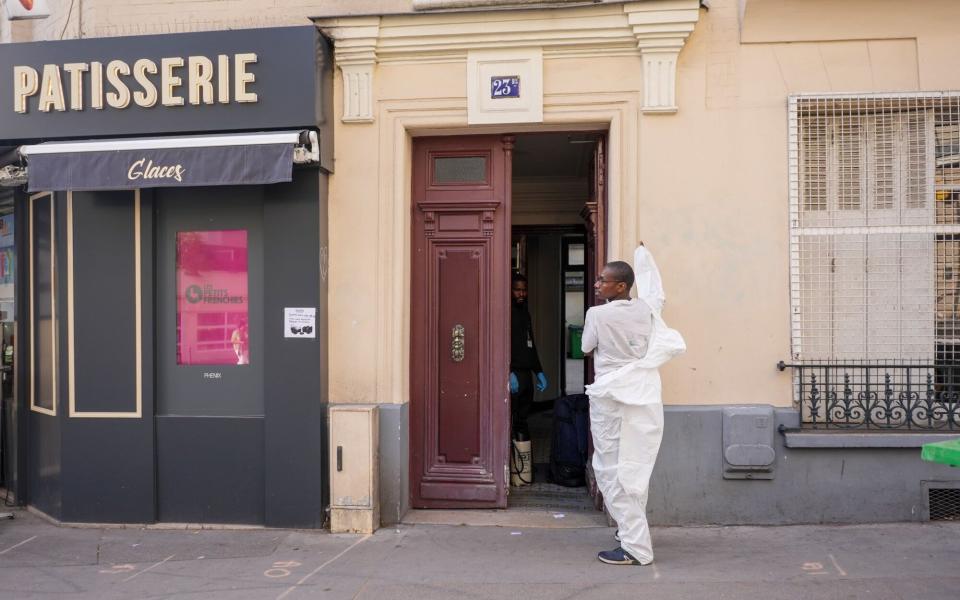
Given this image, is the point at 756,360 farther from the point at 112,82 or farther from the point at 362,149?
the point at 112,82

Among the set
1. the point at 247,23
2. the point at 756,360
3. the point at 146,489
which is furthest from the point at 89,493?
the point at 756,360

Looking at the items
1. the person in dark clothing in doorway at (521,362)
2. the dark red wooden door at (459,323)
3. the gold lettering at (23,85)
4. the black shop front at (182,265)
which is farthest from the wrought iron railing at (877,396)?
the gold lettering at (23,85)

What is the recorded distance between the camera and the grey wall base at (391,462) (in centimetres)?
626

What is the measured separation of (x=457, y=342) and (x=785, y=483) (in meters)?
2.77

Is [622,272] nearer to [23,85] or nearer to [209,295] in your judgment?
[209,295]

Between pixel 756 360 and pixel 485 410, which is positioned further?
pixel 485 410

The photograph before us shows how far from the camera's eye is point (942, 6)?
5.88 m

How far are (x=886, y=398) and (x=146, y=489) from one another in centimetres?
580

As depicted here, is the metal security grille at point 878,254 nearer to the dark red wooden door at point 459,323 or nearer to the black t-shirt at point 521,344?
the dark red wooden door at point 459,323

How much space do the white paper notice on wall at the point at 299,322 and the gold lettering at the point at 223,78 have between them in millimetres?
1680

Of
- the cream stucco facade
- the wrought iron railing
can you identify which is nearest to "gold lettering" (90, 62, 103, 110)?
the cream stucco facade

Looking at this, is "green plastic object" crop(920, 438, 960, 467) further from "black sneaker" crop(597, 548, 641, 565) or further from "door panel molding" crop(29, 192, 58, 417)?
"door panel molding" crop(29, 192, 58, 417)

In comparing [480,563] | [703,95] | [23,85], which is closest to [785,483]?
[480,563]

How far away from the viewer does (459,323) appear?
6.70 meters
